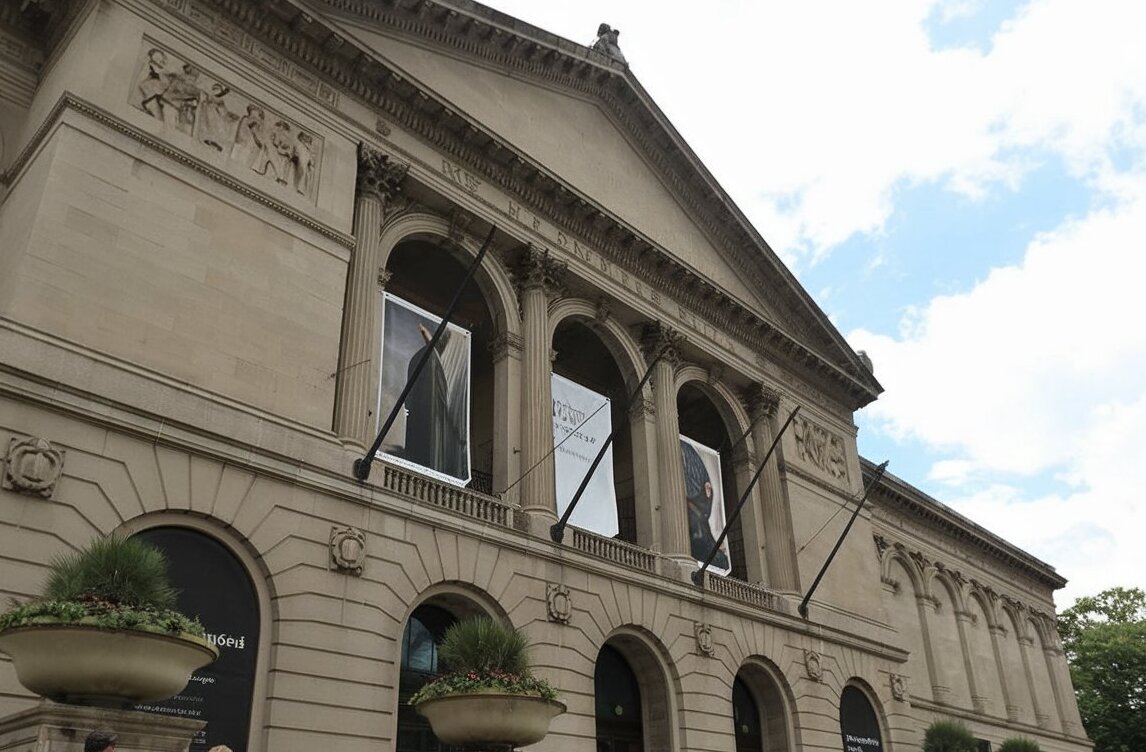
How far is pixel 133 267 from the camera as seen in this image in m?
15.6

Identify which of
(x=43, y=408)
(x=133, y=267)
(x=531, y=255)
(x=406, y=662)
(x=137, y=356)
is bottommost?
(x=406, y=662)

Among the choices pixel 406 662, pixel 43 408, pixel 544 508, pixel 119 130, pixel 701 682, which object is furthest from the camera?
pixel 701 682

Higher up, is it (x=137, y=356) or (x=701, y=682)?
(x=137, y=356)

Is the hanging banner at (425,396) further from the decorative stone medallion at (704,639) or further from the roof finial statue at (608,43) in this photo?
the roof finial statue at (608,43)

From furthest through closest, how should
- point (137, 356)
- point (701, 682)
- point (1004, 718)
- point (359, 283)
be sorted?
point (1004, 718), point (701, 682), point (359, 283), point (137, 356)

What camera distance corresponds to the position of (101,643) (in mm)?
8719

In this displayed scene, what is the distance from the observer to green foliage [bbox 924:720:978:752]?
2569 cm

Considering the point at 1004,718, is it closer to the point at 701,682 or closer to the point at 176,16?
the point at 701,682

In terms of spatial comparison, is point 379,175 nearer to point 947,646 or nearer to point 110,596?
point 110,596

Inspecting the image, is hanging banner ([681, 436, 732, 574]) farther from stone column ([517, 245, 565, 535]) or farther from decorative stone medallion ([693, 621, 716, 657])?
stone column ([517, 245, 565, 535])

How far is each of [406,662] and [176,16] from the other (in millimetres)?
12418

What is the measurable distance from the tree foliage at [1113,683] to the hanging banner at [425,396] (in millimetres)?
50841

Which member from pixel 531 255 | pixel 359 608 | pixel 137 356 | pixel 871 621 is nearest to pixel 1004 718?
pixel 871 621

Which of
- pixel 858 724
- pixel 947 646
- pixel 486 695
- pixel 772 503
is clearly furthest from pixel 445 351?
pixel 947 646
